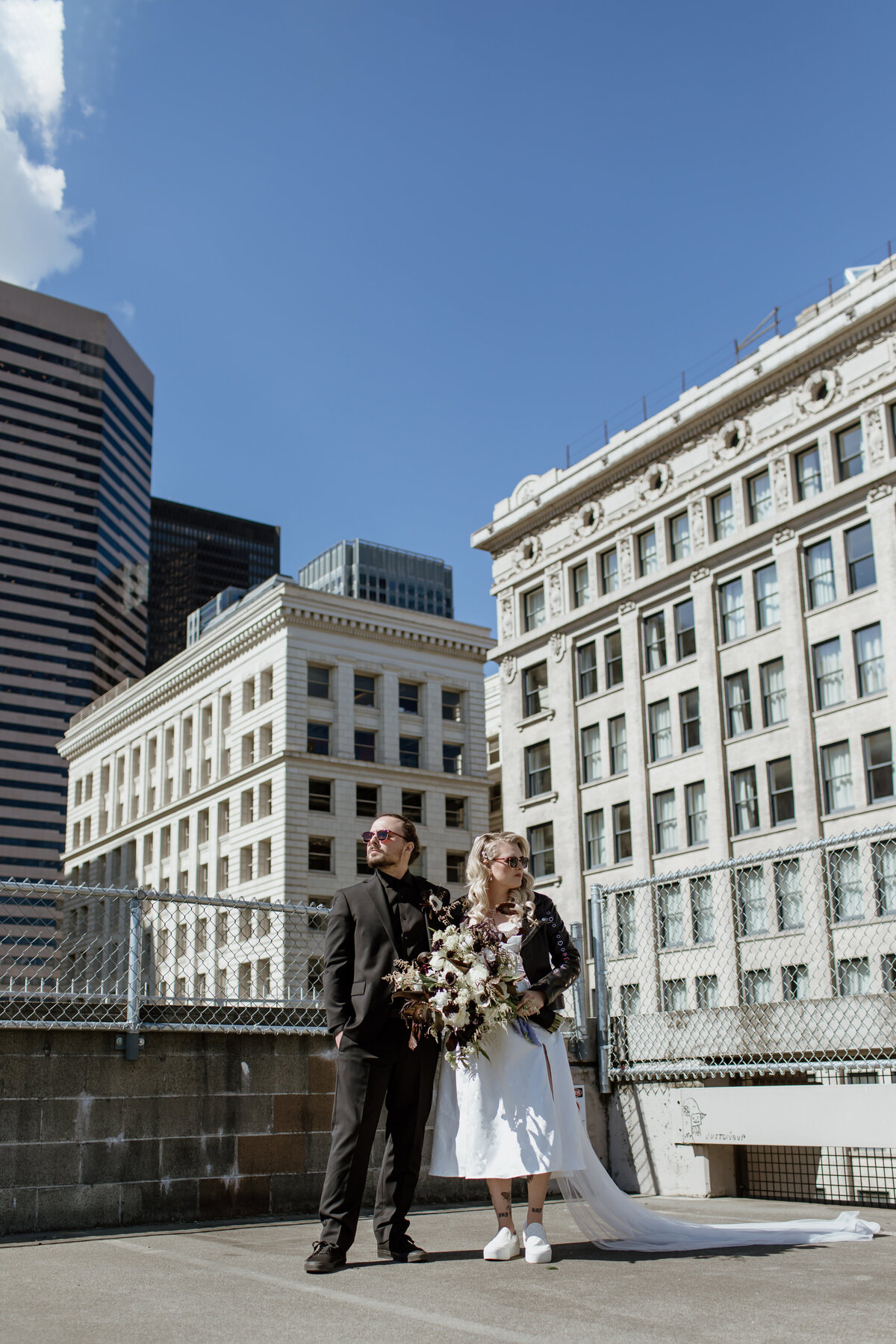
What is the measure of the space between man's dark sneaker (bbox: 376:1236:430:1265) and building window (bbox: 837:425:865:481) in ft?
128

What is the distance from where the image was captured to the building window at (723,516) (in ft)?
153

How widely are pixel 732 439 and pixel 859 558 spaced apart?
7.70 meters

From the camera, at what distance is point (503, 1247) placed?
6.16m

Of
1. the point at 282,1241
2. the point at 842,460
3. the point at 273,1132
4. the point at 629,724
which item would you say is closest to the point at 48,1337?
the point at 282,1241

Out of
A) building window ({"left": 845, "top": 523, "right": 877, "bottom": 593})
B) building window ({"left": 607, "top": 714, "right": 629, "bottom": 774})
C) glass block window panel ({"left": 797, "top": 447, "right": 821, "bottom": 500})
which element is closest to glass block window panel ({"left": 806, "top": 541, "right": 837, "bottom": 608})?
building window ({"left": 845, "top": 523, "right": 877, "bottom": 593})

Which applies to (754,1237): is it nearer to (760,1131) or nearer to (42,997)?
(760,1131)

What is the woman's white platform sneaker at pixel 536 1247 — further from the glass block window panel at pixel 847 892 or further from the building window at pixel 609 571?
the building window at pixel 609 571

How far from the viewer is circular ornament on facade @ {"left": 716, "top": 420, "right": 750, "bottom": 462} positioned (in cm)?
4600

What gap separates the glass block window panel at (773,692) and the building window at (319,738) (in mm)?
26447

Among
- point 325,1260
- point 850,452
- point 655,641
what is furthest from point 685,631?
point 325,1260

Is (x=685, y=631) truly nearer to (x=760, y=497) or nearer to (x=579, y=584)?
(x=760, y=497)

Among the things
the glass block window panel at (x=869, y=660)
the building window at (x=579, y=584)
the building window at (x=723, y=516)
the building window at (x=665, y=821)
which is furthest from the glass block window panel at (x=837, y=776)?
the building window at (x=579, y=584)

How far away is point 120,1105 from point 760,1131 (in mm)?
4253

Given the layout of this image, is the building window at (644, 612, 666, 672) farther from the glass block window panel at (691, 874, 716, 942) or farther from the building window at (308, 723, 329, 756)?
the building window at (308, 723, 329, 756)
